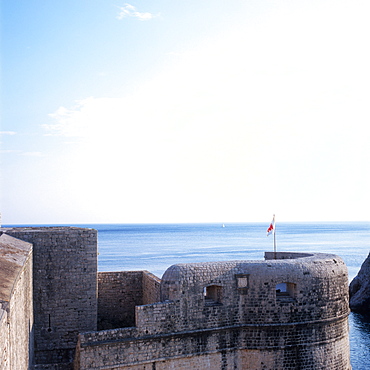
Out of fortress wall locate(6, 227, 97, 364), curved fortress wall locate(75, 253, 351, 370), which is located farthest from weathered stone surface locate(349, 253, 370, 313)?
fortress wall locate(6, 227, 97, 364)

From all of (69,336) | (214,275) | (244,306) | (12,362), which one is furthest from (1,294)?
(244,306)

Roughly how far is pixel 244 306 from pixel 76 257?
523cm

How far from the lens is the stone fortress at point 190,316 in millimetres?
11727

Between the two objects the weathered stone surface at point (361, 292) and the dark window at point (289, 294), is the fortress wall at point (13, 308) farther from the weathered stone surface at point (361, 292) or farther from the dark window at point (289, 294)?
the weathered stone surface at point (361, 292)

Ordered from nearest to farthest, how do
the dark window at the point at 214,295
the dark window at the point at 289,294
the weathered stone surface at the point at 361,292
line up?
1. the dark window at the point at 214,295
2. the dark window at the point at 289,294
3. the weathered stone surface at the point at 361,292

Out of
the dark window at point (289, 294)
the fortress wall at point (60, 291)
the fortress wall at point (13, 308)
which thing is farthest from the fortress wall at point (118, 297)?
the dark window at point (289, 294)

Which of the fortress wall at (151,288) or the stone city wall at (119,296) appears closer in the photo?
the fortress wall at (151,288)

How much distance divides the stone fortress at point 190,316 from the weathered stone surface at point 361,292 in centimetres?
2146

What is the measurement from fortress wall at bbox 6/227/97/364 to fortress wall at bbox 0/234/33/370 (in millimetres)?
748

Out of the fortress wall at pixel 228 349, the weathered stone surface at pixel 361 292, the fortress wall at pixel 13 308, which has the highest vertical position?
the fortress wall at pixel 13 308

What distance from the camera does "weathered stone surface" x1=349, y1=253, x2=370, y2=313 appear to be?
33.0m

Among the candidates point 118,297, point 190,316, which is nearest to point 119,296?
point 118,297

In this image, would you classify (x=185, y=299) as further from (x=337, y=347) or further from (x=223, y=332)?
(x=337, y=347)

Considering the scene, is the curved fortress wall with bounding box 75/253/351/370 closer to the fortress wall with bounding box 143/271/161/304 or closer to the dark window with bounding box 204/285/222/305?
the dark window with bounding box 204/285/222/305
